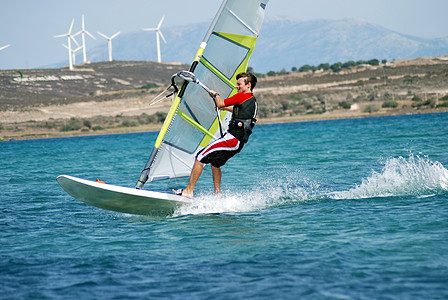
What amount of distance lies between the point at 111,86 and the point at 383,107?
1916 inches

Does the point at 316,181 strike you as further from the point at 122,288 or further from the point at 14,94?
the point at 14,94

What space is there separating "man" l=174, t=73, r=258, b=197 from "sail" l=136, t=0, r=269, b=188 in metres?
0.69

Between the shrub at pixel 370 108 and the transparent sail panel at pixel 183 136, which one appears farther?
the shrub at pixel 370 108

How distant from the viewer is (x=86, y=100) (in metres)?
56.6

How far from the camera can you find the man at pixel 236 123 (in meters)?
6.87

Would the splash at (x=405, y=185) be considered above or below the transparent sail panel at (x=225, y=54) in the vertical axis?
below

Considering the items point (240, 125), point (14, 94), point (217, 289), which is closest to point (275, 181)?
point (240, 125)

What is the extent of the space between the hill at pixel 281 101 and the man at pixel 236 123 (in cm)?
3078

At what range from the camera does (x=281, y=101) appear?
47.2 meters

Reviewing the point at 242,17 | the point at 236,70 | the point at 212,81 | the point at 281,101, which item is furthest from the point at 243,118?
the point at 281,101

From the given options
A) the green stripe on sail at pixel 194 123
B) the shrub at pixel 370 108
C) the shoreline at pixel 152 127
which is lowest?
the shoreline at pixel 152 127

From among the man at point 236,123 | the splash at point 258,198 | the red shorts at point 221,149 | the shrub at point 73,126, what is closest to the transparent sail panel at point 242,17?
the man at point 236,123

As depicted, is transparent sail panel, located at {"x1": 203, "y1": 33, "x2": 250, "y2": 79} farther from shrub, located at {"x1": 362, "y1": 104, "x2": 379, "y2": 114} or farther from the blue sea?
shrub, located at {"x1": 362, "y1": 104, "x2": 379, "y2": 114}

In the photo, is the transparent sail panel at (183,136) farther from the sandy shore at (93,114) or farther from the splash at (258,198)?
the sandy shore at (93,114)
